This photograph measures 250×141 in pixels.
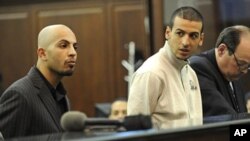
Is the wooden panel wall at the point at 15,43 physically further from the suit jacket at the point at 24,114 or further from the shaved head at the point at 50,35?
the suit jacket at the point at 24,114

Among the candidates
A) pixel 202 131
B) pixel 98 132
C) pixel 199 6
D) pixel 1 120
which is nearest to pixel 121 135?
pixel 98 132

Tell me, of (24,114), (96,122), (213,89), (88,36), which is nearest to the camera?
(96,122)

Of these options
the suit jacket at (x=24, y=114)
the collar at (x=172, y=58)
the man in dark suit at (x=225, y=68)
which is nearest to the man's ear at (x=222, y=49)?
the man in dark suit at (x=225, y=68)

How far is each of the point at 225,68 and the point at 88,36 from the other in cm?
444

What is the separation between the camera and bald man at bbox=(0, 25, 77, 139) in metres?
2.22

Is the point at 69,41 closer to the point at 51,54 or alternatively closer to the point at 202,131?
the point at 51,54

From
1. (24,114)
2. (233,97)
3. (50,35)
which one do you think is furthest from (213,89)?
(24,114)

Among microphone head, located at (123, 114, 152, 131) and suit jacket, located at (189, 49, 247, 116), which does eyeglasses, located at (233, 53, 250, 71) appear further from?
microphone head, located at (123, 114, 152, 131)

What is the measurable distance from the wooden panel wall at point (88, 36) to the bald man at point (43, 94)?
14.7 ft

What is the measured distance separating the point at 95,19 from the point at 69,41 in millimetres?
4596

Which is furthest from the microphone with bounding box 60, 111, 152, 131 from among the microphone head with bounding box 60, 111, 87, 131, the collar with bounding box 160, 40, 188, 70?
the collar with bounding box 160, 40, 188, 70

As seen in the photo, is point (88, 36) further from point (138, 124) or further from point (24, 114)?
point (138, 124)

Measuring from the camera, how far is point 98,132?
1.62 meters

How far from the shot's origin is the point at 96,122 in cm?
157
